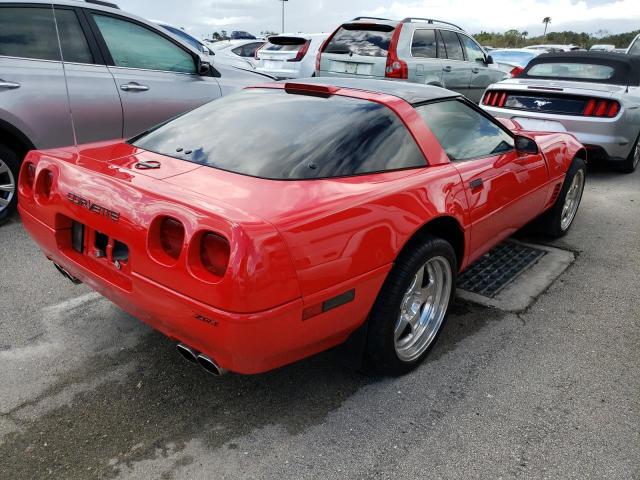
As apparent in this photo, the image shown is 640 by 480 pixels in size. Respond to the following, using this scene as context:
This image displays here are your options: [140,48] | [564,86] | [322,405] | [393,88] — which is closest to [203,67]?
[140,48]

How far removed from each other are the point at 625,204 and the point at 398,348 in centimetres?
418

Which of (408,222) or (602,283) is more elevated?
(408,222)

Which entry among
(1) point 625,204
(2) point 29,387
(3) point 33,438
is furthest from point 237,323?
(1) point 625,204

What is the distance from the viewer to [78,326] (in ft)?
9.66

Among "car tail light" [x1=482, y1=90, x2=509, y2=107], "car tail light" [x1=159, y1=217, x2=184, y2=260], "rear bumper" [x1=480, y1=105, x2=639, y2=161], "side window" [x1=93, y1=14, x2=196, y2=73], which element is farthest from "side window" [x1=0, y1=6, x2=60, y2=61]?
"rear bumper" [x1=480, y1=105, x2=639, y2=161]

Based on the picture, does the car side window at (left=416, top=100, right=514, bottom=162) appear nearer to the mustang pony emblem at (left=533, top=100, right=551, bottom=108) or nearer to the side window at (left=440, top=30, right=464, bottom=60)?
the mustang pony emblem at (left=533, top=100, right=551, bottom=108)

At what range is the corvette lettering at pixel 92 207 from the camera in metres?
2.08

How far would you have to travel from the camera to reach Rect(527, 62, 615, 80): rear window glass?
22.6 feet

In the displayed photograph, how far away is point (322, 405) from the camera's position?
2.38 m

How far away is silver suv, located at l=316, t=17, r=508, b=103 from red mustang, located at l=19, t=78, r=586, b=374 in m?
5.02

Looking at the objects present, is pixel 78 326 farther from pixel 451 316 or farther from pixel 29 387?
pixel 451 316

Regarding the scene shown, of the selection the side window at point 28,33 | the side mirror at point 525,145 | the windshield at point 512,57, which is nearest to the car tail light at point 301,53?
the side window at point 28,33

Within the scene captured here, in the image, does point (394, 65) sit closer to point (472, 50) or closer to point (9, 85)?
point (472, 50)

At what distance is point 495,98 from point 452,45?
2.90 metres
